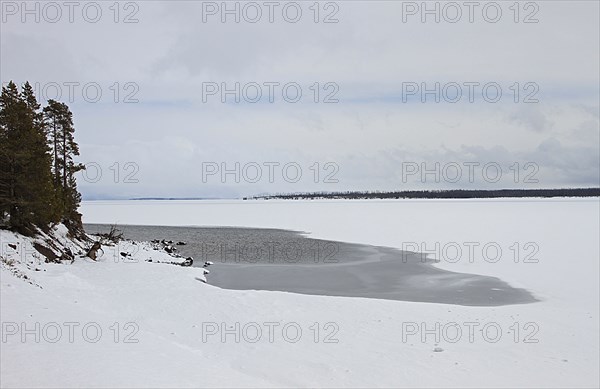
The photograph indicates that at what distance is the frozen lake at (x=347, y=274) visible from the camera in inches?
925

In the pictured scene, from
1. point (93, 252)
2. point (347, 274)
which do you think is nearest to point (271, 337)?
point (347, 274)

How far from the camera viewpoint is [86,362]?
1111cm

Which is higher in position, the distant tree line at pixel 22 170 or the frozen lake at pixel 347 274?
the distant tree line at pixel 22 170

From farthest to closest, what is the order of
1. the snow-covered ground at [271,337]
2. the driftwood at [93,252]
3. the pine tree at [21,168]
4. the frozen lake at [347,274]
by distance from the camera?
the driftwood at [93,252]
the pine tree at [21,168]
the frozen lake at [347,274]
the snow-covered ground at [271,337]

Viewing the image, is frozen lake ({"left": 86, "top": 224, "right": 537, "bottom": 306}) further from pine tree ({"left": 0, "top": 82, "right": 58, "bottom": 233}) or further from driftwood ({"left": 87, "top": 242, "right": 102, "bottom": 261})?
pine tree ({"left": 0, "top": 82, "right": 58, "bottom": 233})

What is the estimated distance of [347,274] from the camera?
30297 mm

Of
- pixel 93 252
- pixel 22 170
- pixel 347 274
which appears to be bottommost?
pixel 347 274

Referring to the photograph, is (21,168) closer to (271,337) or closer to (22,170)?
(22,170)

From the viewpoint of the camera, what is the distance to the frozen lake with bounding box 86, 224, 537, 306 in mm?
23484

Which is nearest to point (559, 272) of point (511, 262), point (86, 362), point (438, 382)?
point (511, 262)

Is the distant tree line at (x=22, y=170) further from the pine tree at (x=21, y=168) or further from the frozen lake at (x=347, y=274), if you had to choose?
the frozen lake at (x=347, y=274)

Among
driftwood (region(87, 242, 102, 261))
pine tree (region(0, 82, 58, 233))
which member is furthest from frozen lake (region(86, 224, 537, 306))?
pine tree (region(0, 82, 58, 233))

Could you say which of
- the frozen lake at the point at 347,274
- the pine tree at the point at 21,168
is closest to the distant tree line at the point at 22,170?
the pine tree at the point at 21,168

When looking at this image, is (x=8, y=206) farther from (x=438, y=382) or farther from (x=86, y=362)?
(x=438, y=382)
